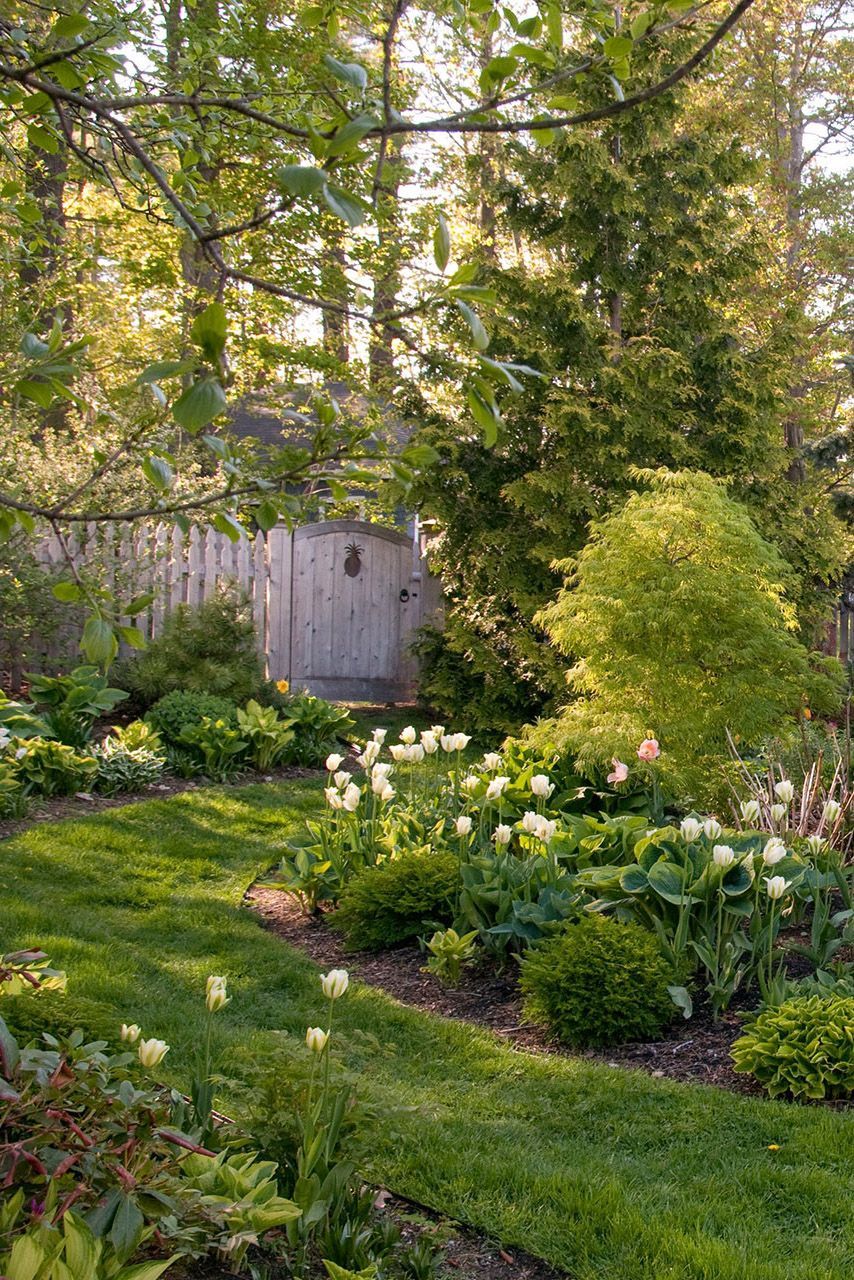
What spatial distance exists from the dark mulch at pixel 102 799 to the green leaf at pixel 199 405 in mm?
5335

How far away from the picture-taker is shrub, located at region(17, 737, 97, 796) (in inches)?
269

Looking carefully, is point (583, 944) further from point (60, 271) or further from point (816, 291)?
point (816, 291)

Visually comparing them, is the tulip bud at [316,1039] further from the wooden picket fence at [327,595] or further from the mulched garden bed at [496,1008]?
the wooden picket fence at [327,595]

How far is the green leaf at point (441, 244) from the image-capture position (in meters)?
1.34

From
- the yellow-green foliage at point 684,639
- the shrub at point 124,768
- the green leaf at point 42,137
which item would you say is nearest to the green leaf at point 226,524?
the green leaf at point 42,137

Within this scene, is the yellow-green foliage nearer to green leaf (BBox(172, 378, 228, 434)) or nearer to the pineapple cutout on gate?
green leaf (BBox(172, 378, 228, 434))

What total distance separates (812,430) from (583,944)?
624 inches

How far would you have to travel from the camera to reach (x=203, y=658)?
9.34m

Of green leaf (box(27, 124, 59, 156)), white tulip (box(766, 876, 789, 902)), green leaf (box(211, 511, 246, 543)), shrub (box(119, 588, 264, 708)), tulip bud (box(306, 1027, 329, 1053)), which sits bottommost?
tulip bud (box(306, 1027, 329, 1053))

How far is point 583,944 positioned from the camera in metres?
3.98

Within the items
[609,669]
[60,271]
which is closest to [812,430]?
[60,271]

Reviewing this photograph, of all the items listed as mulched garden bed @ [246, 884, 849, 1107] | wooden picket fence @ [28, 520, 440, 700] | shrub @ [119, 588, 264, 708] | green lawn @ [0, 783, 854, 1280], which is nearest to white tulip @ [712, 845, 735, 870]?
mulched garden bed @ [246, 884, 849, 1107]

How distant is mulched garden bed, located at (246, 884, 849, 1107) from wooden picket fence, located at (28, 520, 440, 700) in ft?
19.6

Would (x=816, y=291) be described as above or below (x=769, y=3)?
below
